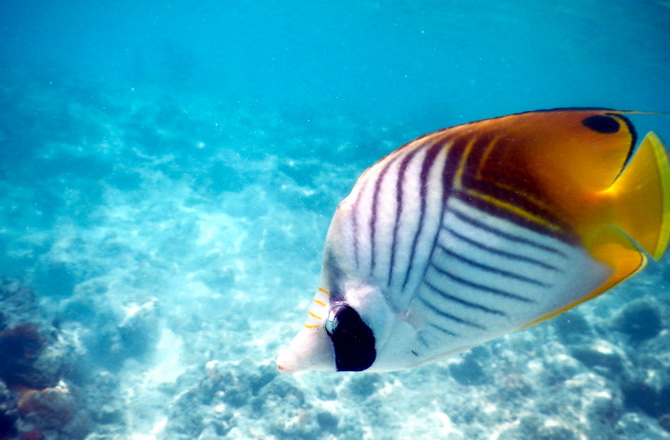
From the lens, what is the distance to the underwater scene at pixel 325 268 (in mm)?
709

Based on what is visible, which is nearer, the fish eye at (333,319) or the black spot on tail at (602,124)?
the black spot on tail at (602,124)

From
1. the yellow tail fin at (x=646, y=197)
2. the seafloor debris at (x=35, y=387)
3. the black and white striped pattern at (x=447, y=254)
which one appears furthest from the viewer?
the seafloor debris at (x=35, y=387)

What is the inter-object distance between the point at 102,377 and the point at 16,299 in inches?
122

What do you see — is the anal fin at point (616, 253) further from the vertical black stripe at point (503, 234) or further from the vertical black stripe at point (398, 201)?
the vertical black stripe at point (398, 201)

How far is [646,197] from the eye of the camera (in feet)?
2.05

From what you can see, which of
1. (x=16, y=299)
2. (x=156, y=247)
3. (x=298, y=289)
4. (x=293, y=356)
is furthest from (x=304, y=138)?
(x=293, y=356)

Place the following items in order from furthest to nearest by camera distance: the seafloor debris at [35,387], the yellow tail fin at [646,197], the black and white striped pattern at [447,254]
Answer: the seafloor debris at [35,387], the black and white striped pattern at [447,254], the yellow tail fin at [646,197]

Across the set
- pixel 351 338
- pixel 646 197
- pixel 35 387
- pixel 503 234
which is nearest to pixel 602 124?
pixel 646 197

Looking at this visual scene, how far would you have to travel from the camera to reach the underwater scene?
27.9 inches

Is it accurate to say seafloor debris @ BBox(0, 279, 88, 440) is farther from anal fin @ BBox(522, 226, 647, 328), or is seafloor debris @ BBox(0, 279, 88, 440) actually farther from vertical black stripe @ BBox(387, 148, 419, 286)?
anal fin @ BBox(522, 226, 647, 328)

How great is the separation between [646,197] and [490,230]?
10.0 inches

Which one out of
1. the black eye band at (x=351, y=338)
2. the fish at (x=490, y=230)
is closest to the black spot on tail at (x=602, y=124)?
the fish at (x=490, y=230)

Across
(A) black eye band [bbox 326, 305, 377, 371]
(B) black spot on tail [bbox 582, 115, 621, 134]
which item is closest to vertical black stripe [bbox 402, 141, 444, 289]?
(A) black eye band [bbox 326, 305, 377, 371]

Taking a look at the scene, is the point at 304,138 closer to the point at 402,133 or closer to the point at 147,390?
the point at 402,133
